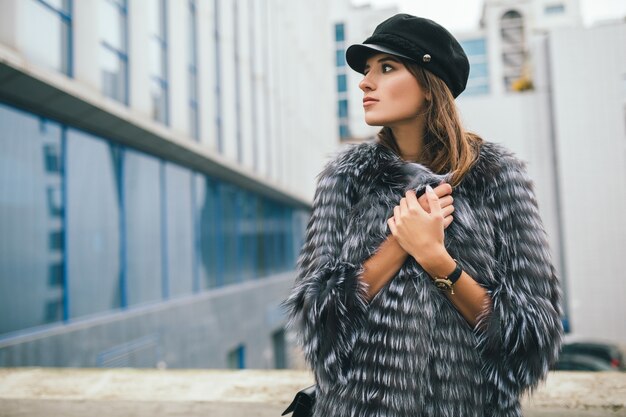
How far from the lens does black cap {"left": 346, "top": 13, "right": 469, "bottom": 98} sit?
1.37 meters

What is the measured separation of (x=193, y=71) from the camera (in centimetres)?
1293

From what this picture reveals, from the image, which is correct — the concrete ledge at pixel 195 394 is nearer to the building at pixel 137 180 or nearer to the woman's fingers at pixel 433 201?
the woman's fingers at pixel 433 201

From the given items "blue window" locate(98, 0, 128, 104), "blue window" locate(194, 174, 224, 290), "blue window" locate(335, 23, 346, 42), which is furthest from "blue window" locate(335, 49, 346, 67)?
"blue window" locate(98, 0, 128, 104)

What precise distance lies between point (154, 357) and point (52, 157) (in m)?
4.51

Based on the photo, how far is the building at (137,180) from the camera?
7.09 m

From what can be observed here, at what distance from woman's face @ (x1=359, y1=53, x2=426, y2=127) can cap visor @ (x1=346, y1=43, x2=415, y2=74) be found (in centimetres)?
2

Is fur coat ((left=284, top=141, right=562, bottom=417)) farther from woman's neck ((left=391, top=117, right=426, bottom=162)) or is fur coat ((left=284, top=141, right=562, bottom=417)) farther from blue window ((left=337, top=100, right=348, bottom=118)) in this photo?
blue window ((left=337, top=100, right=348, bottom=118))

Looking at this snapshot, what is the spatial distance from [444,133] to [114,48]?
8947mm

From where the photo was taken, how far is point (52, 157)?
7.79 m

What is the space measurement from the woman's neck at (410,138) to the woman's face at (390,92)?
48 millimetres

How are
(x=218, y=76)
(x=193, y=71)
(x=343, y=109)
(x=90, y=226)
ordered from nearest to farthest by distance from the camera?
(x=90, y=226) < (x=193, y=71) < (x=218, y=76) < (x=343, y=109)

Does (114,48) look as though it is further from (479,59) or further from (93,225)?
(479,59)

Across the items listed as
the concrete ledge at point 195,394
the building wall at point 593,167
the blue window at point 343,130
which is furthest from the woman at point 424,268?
the blue window at point 343,130

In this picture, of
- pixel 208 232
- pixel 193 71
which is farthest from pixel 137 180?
pixel 208 232
